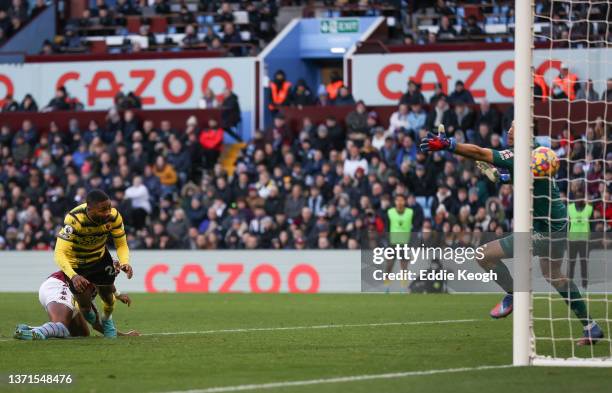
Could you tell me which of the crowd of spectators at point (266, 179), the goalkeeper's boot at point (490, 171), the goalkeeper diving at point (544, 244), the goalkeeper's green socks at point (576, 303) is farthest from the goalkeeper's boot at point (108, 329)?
the crowd of spectators at point (266, 179)

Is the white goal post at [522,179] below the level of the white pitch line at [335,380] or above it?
above

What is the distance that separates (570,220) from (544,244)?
7.25 meters

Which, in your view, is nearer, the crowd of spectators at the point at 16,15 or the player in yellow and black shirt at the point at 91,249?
the player in yellow and black shirt at the point at 91,249

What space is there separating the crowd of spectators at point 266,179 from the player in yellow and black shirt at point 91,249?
36.6ft

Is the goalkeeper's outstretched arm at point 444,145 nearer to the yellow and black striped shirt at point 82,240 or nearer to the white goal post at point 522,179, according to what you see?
the white goal post at point 522,179

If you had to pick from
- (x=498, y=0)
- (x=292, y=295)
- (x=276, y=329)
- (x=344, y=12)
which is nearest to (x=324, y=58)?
(x=344, y=12)

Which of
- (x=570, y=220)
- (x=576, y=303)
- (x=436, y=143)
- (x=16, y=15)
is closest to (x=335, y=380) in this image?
(x=436, y=143)

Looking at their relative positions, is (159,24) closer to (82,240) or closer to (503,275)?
(82,240)

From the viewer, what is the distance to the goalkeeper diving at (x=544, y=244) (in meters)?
11.4

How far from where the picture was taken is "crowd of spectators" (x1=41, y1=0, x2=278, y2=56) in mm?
34031

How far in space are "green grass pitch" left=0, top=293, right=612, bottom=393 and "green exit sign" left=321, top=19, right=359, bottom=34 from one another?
16930mm

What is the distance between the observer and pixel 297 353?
10969mm

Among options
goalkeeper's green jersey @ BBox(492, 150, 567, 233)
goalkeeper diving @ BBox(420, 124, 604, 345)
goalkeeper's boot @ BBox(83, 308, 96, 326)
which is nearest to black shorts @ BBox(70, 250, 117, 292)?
goalkeeper's boot @ BBox(83, 308, 96, 326)

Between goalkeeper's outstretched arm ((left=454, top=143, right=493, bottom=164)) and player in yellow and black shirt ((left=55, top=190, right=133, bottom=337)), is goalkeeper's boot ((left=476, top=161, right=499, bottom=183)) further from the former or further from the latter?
player in yellow and black shirt ((left=55, top=190, right=133, bottom=337))
